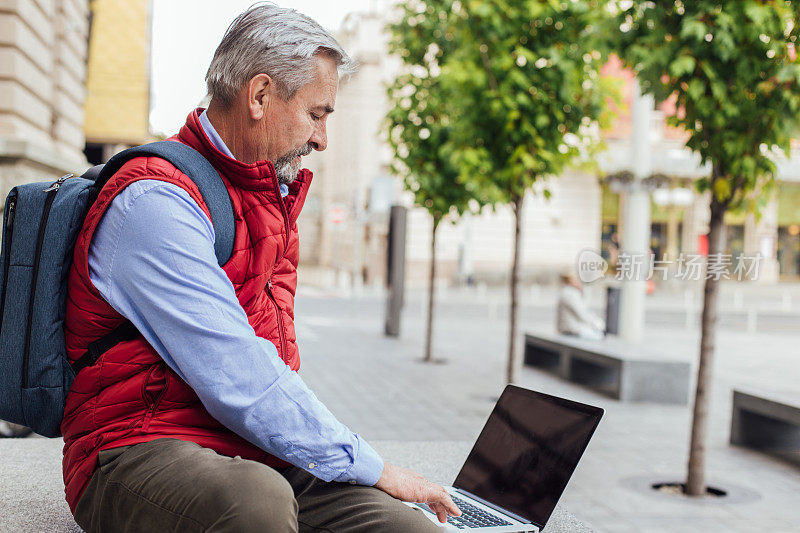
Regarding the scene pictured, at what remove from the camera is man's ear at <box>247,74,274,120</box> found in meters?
2.01

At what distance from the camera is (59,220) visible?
1.95m

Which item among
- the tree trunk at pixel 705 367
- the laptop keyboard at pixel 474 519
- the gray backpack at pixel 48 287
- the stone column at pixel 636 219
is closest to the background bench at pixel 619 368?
the stone column at pixel 636 219

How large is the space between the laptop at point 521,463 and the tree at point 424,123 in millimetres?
9476

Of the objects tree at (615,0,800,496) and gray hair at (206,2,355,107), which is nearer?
gray hair at (206,2,355,107)

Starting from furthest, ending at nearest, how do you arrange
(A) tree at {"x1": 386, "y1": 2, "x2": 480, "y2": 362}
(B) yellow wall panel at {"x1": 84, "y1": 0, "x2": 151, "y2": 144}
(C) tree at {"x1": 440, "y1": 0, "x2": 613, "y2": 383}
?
(B) yellow wall panel at {"x1": 84, "y1": 0, "x2": 151, "y2": 144}
(A) tree at {"x1": 386, "y1": 2, "x2": 480, "y2": 362}
(C) tree at {"x1": 440, "y1": 0, "x2": 613, "y2": 383}

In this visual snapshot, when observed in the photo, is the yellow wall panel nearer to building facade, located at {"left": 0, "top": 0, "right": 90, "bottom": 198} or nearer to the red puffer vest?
building facade, located at {"left": 0, "top": 0, "right": 90, "bottom": 198}

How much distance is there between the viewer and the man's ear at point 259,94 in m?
2.01

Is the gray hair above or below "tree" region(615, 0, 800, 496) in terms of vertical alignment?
below

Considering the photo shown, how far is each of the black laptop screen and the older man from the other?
1.03 feet

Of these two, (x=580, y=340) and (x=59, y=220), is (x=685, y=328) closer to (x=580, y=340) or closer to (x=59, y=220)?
(x=580, y=340)

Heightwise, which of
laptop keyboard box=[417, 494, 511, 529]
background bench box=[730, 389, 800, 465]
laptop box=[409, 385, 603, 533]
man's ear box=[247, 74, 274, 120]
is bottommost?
background bench box=[730, 389, 800, 465]

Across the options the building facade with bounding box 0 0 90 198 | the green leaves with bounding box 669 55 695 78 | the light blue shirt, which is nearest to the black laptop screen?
the light blue shirt

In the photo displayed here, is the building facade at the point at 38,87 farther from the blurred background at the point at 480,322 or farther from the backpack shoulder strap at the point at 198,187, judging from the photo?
the backpack shoulder strap at the point at 198,187

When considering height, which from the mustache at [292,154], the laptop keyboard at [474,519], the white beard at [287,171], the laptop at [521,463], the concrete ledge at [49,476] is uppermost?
the mustache at [292,154]
